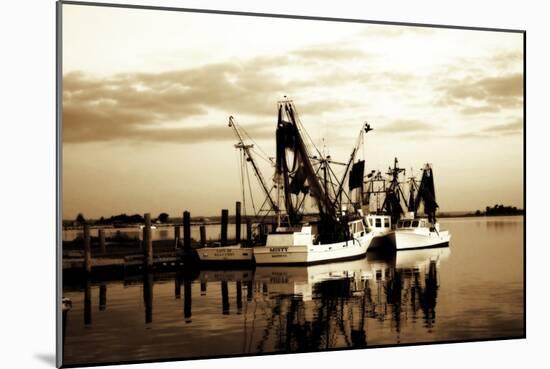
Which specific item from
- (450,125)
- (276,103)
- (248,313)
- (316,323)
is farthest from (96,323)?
(450,125)

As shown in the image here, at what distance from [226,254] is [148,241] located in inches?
41.1

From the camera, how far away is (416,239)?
9.31m

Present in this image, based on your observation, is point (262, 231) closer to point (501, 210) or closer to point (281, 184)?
point (281, 184)

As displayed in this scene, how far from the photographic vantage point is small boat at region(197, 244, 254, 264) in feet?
28.9

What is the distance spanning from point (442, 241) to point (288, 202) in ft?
4.99

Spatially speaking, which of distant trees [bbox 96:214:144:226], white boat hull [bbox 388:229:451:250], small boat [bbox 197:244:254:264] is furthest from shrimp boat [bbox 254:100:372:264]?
distant trees [bbox 96:214:144:226]

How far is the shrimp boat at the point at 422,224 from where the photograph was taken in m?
9.05

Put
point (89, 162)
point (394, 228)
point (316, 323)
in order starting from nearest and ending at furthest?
point (89, 162), point (316, 323), point (394, 228)

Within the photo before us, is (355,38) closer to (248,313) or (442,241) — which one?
(442,241)

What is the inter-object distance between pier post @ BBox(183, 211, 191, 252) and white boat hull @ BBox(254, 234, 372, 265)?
0.87m

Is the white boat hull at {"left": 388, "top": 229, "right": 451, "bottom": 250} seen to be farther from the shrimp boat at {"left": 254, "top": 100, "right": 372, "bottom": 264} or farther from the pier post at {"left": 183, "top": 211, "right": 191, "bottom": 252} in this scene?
the pier post at {"left": 183, "top": 211, "right": 191, "bottom": 252}

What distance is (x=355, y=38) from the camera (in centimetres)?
873

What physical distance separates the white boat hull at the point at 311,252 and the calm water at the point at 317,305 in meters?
0.11

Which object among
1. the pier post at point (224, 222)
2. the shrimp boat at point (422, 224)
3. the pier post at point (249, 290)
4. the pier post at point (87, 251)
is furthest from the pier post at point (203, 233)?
the shrimp boat at point (422, 224)
